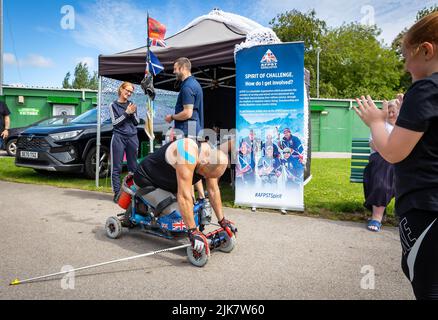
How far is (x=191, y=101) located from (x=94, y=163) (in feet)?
14.8

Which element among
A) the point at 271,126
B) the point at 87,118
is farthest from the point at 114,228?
the point at 87,118

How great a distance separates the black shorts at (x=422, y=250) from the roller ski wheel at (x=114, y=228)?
10.4 ft

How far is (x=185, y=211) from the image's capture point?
3195mm

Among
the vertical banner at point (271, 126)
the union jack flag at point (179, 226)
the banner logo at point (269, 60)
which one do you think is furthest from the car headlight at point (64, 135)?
the union jack flag at point (179, 226)

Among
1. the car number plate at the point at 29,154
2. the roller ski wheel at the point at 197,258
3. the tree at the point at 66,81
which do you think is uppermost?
the tree at the point at 66,81

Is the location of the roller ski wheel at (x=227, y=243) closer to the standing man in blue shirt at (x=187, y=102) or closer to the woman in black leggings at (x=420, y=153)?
the standing man in blue shirt at (x=187, y=102)

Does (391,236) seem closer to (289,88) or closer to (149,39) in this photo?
(289,88)

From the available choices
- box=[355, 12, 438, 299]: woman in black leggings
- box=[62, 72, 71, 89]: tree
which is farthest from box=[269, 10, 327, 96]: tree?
box=[62, 72, 71, 89]: tree

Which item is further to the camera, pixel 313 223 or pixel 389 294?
pixel 313 223

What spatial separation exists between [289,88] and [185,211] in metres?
3.00

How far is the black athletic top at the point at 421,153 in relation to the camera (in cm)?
137

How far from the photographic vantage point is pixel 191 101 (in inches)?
181
